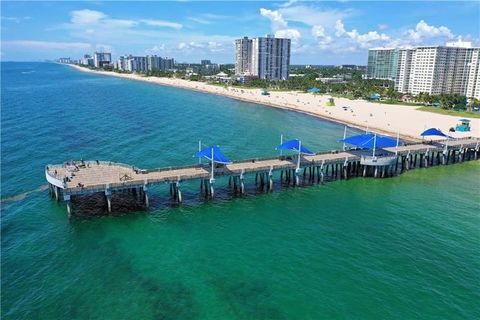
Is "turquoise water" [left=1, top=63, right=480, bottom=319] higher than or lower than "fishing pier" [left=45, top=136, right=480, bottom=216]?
lower

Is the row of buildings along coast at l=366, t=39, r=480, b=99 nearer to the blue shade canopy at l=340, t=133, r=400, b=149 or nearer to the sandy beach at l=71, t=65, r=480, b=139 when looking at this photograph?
the sandy beach at l=71, t=65, r=480, b=139

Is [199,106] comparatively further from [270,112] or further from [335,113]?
[335,113]

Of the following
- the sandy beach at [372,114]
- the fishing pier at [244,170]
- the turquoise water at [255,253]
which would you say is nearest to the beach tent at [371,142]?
the fishing pier at [244,170]

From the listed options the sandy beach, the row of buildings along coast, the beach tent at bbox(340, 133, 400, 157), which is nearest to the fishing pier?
the beach tent at bbox(340, 133, 400, 157)

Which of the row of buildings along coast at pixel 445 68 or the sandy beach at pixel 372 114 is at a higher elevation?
the row of buildings along coast at pixel 445 68

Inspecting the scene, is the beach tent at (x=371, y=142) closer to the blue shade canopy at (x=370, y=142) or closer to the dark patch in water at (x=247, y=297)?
the blue shade canopy at (x=370, y=142)

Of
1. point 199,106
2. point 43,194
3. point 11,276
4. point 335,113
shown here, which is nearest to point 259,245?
point 11,276
